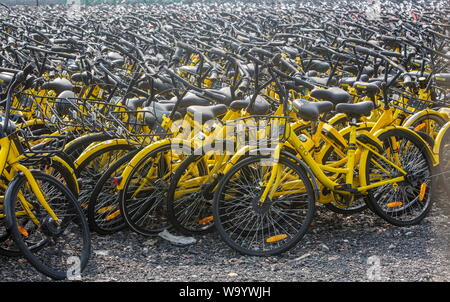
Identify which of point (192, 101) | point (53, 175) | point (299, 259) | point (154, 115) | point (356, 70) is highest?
point (356, 70)

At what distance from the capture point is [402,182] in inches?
191

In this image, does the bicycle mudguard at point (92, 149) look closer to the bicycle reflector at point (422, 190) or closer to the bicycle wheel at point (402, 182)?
the bicycle wheel at point (402, 182)

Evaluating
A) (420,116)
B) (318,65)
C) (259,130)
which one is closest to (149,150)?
(259,130)

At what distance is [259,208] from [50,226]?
1445 millimetres

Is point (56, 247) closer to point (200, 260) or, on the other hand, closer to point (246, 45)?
point (200, 260)

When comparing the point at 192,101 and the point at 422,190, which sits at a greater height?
the point at 192,101

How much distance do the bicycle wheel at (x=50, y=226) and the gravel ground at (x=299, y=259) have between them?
125 mm

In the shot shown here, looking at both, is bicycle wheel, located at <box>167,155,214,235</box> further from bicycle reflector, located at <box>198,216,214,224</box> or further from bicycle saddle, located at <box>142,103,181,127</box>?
bicycle saddle, located at <box>142,103,181,127</box>

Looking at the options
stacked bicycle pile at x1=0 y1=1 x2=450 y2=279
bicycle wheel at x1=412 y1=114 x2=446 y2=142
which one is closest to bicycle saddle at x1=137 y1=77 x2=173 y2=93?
stacked bicycle pile at x1=0 y1=1 x2=450 y2=279

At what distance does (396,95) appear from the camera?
5934 millimetres

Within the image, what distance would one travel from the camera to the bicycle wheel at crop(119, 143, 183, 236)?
4465mm

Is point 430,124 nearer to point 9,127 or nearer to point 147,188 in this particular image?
point 147,188

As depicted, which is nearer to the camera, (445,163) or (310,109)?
(310,109)

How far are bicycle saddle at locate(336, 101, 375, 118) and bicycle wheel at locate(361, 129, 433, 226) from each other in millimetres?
257
